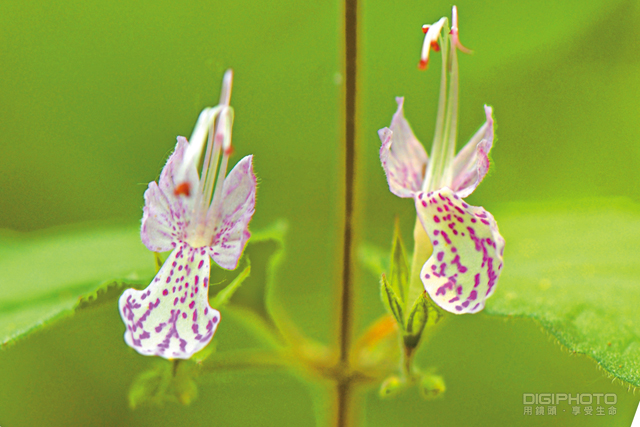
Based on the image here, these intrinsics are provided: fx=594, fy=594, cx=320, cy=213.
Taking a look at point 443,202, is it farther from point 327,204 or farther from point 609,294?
point 327,204

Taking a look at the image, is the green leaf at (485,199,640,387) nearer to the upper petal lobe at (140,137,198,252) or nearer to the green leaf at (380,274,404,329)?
the green leaf at (380,274,404,329)

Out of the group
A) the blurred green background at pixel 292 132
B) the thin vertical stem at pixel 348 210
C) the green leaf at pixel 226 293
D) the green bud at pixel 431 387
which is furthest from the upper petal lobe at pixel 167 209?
the blurred green background at pixel 292 132

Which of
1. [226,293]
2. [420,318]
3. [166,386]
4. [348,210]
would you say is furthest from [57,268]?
[420,318]

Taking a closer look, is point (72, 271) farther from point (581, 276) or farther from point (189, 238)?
point (581, 276)

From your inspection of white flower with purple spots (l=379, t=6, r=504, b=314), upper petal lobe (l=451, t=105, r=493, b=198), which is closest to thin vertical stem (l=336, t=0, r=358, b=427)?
white flower with purple spots (l=379, t=6, r=504, b=314)

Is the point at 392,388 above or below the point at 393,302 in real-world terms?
below

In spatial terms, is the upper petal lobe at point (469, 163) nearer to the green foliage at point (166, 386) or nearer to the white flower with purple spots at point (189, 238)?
the white flower with purple spots at point (189, 238)
